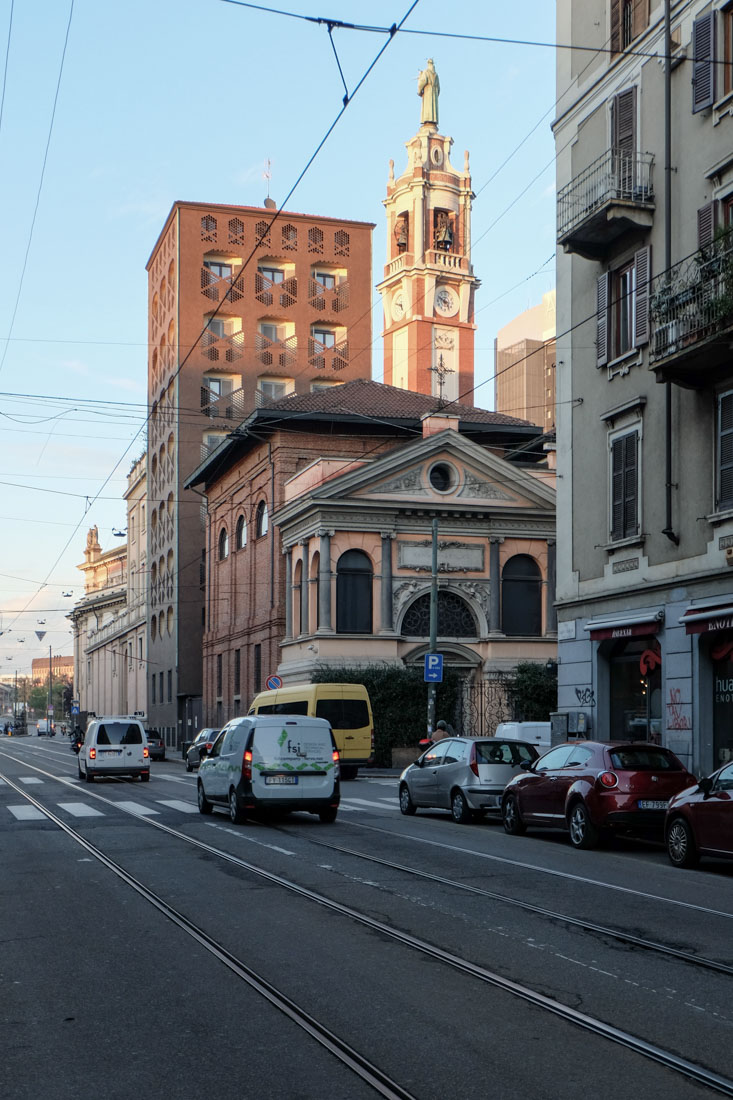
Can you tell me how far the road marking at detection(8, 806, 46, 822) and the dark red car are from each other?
28.5ft

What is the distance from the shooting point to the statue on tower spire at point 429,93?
105 meters

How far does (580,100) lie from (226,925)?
2104 cm

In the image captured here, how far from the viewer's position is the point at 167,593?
Answer: 249ft

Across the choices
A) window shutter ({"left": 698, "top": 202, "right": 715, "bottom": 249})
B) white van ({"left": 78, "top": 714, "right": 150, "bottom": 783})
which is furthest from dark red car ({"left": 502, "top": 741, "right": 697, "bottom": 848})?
white van ({"left": 78, "top": 714, "right": 150, "bottom": 783})

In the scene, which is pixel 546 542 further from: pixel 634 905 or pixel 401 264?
pixel 401 264

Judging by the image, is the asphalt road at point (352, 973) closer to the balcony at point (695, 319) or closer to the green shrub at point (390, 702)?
the balcony at point (695, 319)

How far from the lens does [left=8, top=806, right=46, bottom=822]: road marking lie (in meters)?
22.4

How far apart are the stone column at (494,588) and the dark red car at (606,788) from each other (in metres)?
30.1

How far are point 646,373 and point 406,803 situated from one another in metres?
8.87

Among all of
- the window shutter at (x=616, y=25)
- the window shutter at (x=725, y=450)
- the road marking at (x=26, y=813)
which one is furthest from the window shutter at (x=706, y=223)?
the road marking at (x=26, y=813)

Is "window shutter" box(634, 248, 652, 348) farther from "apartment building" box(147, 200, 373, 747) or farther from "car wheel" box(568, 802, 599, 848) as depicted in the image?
"apartment building" box(147, 200, 373, 747)

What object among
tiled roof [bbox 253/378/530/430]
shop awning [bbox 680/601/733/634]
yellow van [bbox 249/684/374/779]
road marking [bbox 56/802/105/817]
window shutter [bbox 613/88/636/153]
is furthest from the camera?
tiled roof [bbox 253/378/530/430]

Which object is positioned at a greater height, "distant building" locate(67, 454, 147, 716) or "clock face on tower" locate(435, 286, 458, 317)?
"clock face on tower" locate(435, 286, 458, 317)

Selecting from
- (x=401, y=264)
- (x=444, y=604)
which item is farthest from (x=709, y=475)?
(x=401, y=264)
